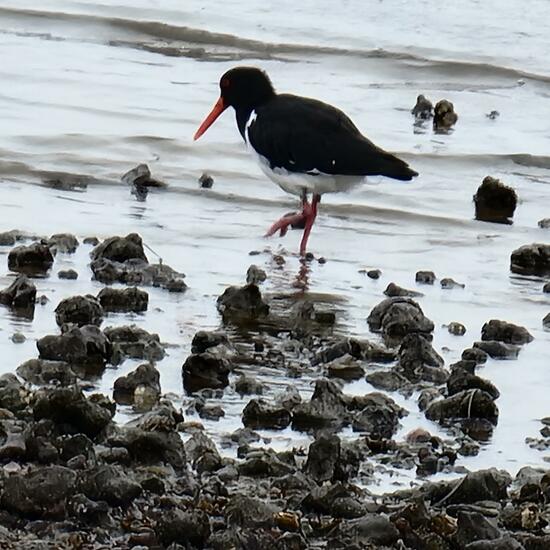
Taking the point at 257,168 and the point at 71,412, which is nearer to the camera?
the point at 71,412

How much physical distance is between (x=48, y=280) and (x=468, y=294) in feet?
6.31

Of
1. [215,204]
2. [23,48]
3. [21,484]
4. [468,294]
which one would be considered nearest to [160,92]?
[23,48]

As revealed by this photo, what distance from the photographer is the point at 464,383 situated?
5992mm

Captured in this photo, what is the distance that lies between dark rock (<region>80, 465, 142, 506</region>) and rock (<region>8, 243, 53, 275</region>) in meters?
2.90

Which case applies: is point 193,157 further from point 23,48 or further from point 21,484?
point 21,484

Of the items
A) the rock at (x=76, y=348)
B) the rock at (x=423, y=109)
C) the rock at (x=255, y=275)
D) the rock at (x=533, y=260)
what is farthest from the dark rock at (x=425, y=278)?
the rock at (x=423, y=109)

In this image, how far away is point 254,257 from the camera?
27.6 ft

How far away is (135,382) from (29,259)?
1.83m

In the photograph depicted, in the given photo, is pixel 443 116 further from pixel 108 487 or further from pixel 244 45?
pixel 108 487

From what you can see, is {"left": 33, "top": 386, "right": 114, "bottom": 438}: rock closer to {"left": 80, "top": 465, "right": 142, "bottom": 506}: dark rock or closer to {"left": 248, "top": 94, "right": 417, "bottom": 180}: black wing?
{"left": 80, "top": 465, "right": 142, "bottom": 506}: dark rock

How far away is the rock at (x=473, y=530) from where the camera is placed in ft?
14.8

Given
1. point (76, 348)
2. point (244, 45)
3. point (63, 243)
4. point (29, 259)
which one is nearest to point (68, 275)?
point (29, 259)

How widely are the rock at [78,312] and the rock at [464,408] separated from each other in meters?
1.54

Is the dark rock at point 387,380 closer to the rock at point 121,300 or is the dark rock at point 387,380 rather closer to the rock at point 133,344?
the rock at point 133,344
